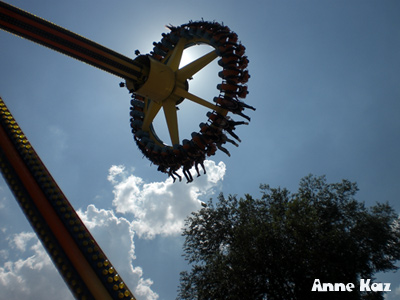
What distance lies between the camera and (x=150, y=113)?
12.3 meters

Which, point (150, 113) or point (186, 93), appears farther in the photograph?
point (150, 113)

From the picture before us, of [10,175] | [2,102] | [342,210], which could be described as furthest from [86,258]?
[342,210]

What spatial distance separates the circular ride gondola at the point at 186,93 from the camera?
378 inches

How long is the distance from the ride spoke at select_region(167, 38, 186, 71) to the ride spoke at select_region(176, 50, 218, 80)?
1.14 ft

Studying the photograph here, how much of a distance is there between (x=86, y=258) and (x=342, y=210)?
2303 cm

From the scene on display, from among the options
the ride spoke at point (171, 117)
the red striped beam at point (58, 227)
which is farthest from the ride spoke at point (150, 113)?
the red striped beam at point (58, 227)

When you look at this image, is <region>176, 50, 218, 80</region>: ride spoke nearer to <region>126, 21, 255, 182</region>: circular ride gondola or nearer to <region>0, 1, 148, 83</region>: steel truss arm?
<region>126, 21, 255, 182</region>: circular ride gondola

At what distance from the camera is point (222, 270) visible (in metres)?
16.2

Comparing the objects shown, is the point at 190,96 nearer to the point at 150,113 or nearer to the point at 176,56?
the point at 176,56

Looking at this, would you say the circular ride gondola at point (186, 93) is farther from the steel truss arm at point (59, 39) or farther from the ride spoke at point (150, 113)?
the steel truss arm at point (59, 39)

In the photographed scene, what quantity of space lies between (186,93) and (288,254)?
12.2m

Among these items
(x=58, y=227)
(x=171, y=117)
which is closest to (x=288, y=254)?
(x=171, y=117)

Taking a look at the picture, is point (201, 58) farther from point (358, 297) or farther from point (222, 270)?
point (358, 297)

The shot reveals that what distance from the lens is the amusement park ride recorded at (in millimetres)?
3359
